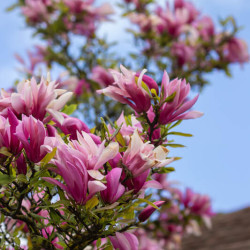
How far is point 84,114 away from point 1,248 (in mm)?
2080

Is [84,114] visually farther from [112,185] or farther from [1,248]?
[112,185]

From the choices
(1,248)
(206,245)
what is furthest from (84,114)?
(206,245)

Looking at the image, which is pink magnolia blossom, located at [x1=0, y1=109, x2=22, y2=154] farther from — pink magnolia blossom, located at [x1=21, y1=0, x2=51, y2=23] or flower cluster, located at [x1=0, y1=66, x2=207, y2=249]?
pink magnolia blossom, located at [x1=21, y1=0, x2=51, y2=23]

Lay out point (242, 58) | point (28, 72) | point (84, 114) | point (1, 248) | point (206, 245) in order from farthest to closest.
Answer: point (206, 245)
point (242, 58)
point (84, 114)
point (28, 72)
point (1, 248)

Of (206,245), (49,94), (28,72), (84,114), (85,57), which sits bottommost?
(206,245)

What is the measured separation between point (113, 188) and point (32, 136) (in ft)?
Answer: 0.69

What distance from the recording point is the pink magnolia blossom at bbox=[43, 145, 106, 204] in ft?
3.06

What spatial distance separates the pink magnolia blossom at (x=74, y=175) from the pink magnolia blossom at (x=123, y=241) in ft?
0.53

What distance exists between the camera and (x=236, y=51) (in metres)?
3.54

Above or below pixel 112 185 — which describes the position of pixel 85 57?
above

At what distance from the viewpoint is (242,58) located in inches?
138

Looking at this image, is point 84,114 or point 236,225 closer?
point 84,114

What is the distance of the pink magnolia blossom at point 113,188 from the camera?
0.95 m

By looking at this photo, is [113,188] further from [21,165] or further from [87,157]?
[21,165]
